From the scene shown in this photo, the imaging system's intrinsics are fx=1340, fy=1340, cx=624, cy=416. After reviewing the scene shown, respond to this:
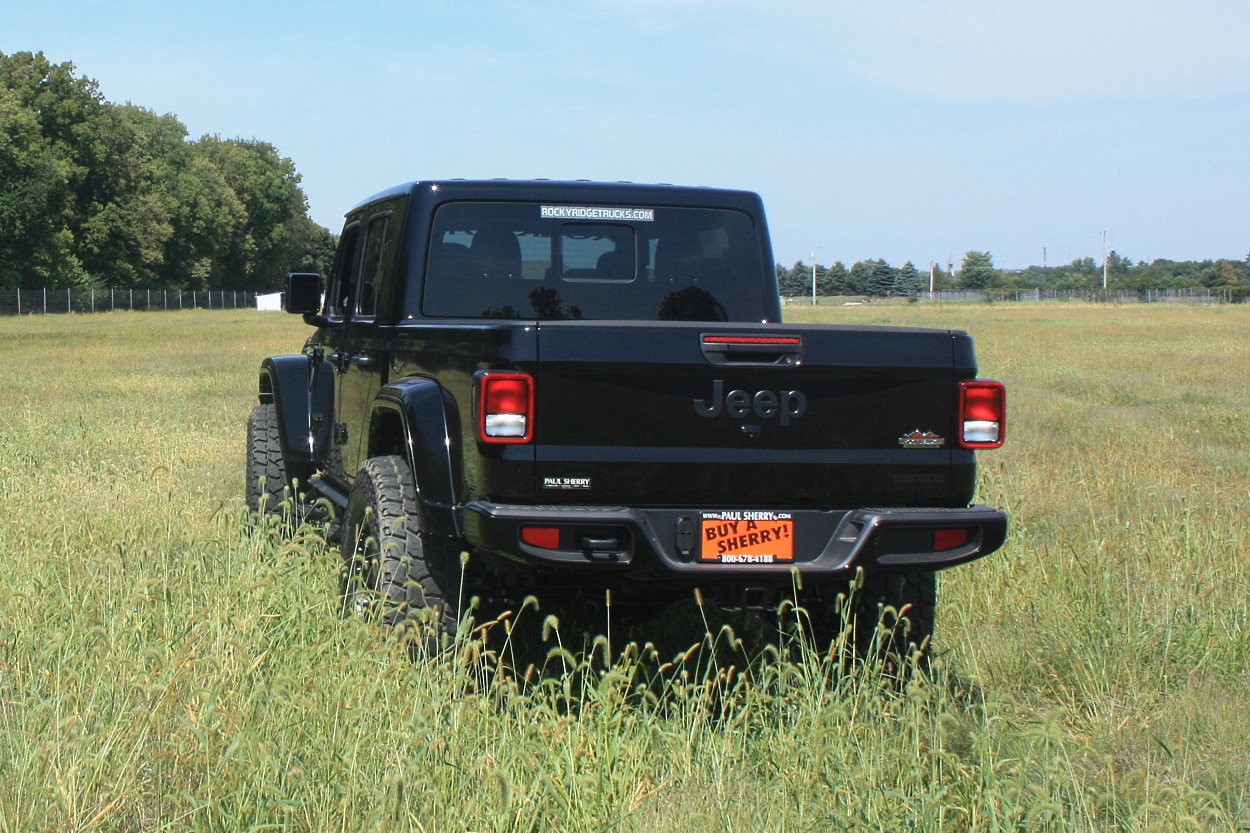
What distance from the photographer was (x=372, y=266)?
6469 mm

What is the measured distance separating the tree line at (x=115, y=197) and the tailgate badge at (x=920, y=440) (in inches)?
3036

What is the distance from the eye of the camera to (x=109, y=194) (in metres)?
89.3

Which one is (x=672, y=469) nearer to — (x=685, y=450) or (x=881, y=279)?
(x=685, y=450)

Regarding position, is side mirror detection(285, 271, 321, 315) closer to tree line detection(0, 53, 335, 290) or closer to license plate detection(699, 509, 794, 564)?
license plate detection(699, 509, 794, 564)

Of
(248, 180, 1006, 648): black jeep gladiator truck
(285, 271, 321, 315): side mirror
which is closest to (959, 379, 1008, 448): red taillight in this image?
(248, 180, 1006, 648): black jeep gladiator truck

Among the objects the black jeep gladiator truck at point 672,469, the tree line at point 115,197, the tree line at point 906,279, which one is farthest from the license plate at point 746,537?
the tree line at point 906,279

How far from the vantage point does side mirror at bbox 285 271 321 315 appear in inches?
274

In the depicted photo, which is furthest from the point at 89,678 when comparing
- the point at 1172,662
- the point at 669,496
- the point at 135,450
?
the point at 135,450

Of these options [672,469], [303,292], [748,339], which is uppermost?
[303,292]

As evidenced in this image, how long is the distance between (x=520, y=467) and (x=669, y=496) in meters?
0.52

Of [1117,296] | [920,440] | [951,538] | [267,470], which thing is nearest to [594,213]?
[920,440]

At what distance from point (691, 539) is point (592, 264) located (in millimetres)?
2024

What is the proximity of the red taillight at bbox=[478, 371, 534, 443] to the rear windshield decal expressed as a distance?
183cm

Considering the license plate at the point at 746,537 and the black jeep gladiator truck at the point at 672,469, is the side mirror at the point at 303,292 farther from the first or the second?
the license plate at the point at 746,537
